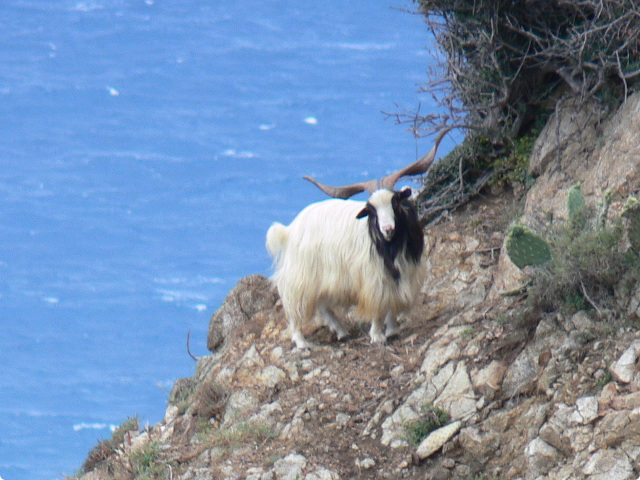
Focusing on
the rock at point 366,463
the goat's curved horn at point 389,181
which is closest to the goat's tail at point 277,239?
the goat's curved horn at point 389,181

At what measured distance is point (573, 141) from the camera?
10.5 m

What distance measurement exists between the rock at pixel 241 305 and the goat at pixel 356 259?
1.20 m

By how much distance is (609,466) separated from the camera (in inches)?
261

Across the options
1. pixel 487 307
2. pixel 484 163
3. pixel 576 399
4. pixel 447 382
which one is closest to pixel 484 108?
pixel 484 163

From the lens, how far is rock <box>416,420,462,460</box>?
7.75m

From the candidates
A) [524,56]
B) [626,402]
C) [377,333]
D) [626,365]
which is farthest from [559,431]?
[524,56]

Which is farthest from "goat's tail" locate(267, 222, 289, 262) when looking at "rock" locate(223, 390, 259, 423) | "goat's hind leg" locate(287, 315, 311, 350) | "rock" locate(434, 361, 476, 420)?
"rock" locate(434, 361, 476, 420)

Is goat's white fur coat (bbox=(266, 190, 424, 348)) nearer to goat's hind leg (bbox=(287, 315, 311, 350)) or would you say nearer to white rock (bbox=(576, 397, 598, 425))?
goat's hind leg (bbox=(287, 315, 311, 350))

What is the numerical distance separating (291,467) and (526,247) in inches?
103

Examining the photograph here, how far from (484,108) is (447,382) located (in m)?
3.82

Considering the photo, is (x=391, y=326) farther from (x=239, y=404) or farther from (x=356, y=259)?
(x=239, y=404)

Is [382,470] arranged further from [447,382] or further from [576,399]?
[576,399]

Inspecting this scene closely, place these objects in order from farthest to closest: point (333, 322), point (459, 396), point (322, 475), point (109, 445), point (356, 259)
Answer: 1. point (109, 445)
2. point (333, 322)
3. point (356, 259)
4. point (459, 396)
5. point (322, 475)

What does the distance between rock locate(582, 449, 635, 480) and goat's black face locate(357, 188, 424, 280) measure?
318cm
